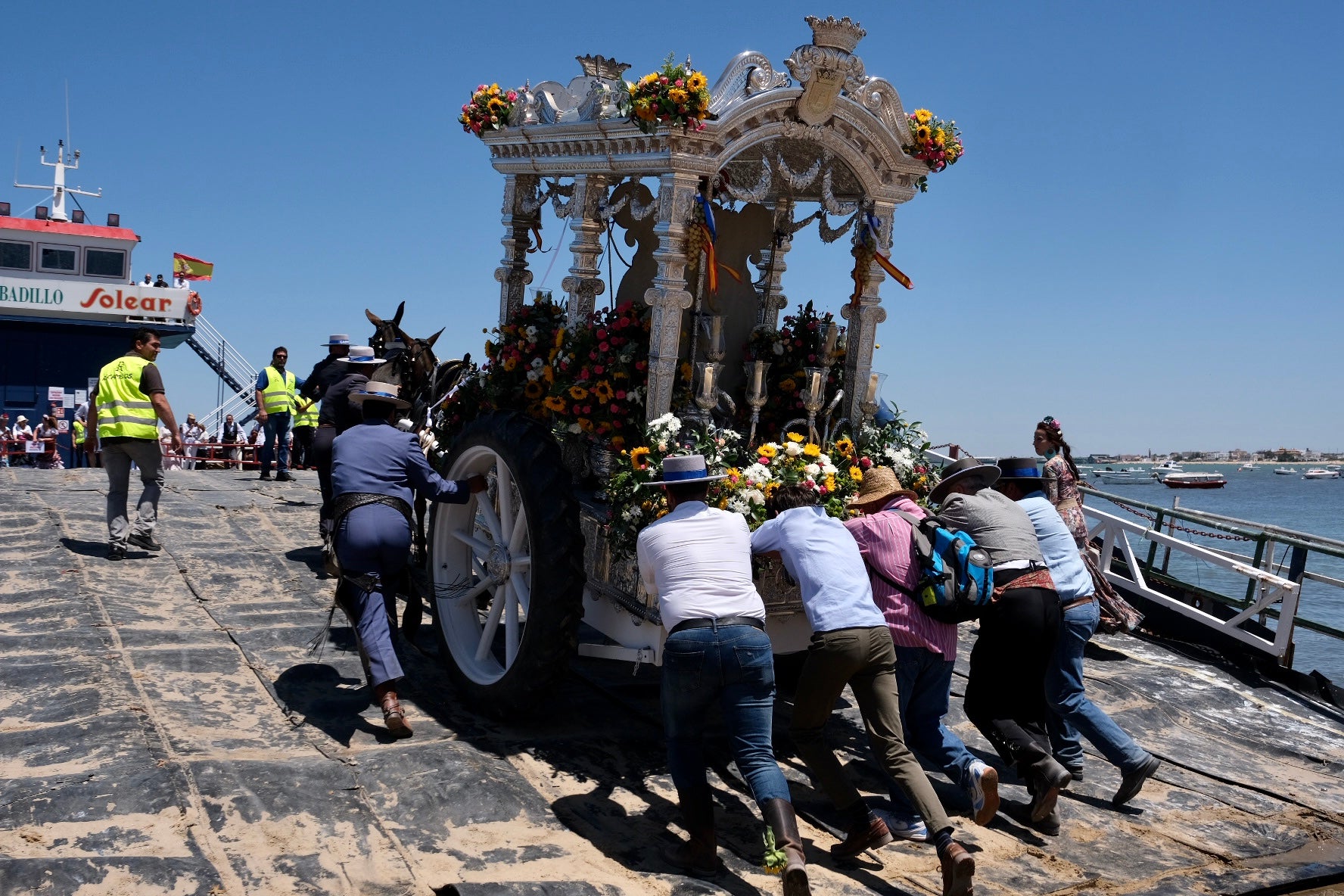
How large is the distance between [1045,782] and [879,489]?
1677 millimetres

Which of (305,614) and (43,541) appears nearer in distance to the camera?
(305,614)

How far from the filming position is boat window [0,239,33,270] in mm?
32812

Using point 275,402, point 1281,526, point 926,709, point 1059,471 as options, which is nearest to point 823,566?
point 926,709

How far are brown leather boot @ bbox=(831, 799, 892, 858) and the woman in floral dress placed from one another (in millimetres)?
4530

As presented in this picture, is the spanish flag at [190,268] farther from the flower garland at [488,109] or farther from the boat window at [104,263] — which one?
the flower garland at [488,109]

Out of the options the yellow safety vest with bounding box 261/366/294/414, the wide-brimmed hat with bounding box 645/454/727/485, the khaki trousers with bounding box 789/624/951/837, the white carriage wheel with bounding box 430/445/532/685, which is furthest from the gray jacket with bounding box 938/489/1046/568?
the yellow safety vest with bounding box 261/366/294/414

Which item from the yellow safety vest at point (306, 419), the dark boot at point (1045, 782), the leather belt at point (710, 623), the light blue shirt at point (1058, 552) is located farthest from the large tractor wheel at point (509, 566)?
the yellow safety vest at point (306, 419)

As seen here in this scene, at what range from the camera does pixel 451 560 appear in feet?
22.5

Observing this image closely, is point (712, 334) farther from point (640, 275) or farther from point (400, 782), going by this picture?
point (400, 782)

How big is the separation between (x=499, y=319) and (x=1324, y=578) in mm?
7068

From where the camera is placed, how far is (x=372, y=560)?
19.3ft

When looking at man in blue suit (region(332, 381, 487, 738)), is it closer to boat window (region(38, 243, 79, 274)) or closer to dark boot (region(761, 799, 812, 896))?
dark boot (region(761, 799, 812, 896))

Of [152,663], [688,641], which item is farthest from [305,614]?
[688,641]

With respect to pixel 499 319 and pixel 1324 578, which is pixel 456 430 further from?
pixel 1324 578
